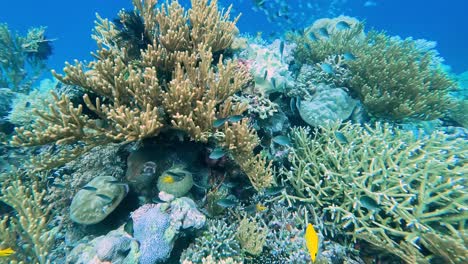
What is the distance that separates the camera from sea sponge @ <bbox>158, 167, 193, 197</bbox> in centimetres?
363

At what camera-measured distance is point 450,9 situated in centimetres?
7969

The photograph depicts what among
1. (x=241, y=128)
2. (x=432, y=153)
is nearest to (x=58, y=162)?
(x=241, y=128)

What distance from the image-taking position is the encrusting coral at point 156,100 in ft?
11.1

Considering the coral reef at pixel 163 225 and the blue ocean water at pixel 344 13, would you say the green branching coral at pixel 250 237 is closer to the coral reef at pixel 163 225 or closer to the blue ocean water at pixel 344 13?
the coral reef at pixel 163 225

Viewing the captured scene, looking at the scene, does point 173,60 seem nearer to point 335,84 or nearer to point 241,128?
point 241,128

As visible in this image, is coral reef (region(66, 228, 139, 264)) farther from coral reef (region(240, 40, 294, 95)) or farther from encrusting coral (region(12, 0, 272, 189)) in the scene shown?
coral reef (region(240, 40, 294, 95))

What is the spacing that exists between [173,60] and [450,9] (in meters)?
108

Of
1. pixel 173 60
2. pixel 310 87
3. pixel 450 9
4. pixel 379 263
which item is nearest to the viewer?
pixel 379 263

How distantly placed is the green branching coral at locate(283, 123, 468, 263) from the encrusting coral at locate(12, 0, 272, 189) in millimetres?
942

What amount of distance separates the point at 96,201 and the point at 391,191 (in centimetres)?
424

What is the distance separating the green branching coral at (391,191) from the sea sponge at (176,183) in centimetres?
171

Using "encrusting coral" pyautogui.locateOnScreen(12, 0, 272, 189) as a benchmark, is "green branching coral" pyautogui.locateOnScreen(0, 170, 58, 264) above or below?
below

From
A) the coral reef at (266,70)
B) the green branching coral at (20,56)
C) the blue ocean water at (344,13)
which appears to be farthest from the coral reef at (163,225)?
the blue ocean water at (344,13)

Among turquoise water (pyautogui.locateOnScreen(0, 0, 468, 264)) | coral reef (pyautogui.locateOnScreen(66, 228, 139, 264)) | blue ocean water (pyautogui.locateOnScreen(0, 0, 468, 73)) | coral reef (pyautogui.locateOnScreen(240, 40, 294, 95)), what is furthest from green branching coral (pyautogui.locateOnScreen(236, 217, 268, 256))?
blue ocean water (pyautogui.locateOnScreen(0, 0, 468, 73))
